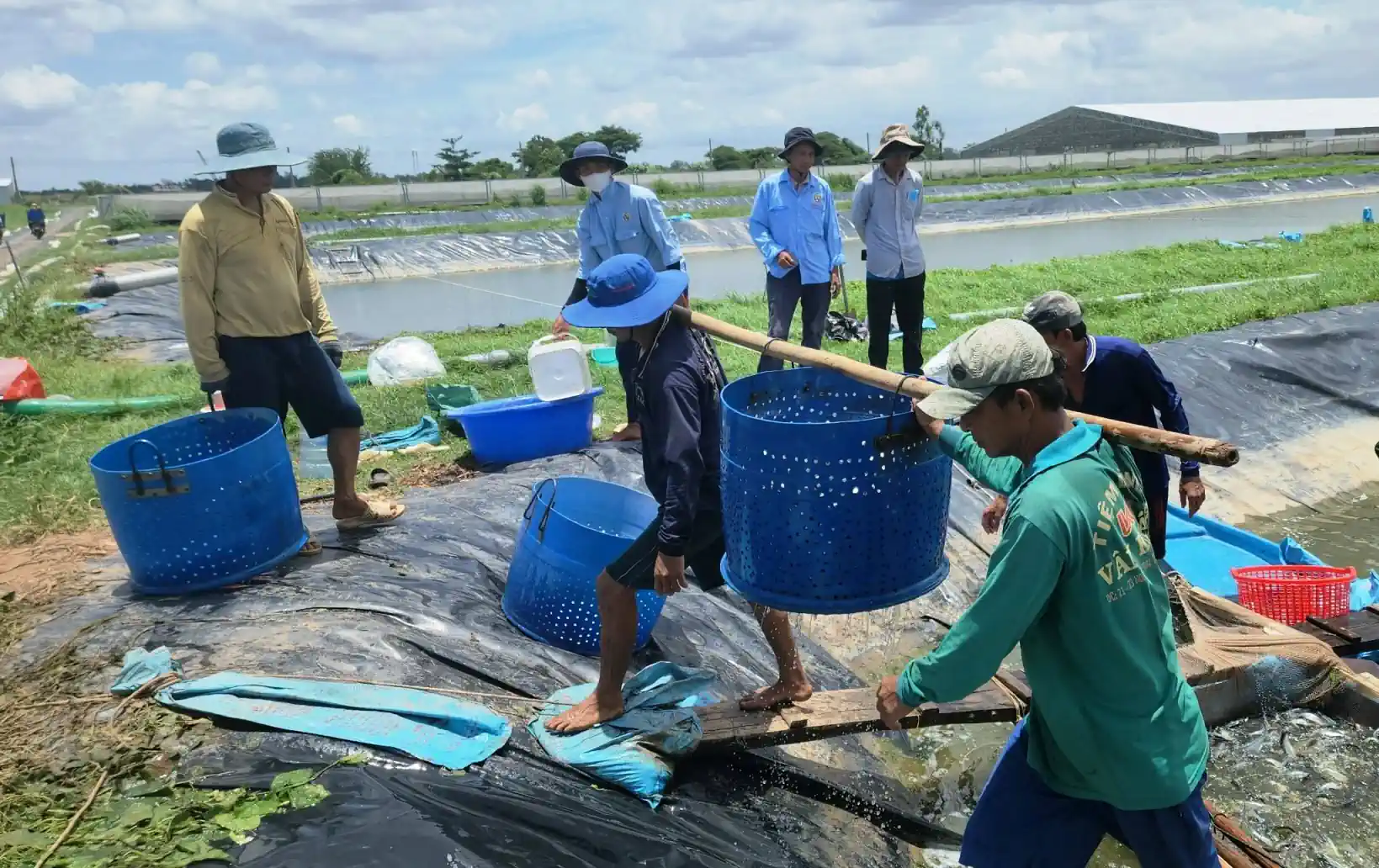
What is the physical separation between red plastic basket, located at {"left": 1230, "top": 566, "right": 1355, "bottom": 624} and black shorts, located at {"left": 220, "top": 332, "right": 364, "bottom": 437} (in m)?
4.29

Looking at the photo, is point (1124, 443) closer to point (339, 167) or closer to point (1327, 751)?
point (1327, 751)

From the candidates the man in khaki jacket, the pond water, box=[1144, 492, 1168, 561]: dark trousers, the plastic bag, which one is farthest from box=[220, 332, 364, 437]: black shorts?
the pond water

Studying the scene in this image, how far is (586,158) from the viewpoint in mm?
5578

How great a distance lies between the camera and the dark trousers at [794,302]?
6551 mm

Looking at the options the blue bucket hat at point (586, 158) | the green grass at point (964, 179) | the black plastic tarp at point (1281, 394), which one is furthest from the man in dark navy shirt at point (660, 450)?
the green grass at point (964, 179)

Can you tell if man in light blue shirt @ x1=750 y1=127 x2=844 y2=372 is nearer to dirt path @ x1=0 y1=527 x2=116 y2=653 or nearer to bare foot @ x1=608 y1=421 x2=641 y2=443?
bare foot @ x1=608 y1=421 x2=641 y2=443

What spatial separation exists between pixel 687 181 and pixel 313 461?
34.9 metres

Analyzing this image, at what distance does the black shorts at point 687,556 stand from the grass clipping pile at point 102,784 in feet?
3.08

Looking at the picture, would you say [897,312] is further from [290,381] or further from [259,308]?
[259,308]

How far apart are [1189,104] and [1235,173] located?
137 ft

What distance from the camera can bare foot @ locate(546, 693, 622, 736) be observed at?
297cm

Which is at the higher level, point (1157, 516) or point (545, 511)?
point (545, 511)

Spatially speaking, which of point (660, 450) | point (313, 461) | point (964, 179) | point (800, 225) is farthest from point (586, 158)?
point (964, 179)

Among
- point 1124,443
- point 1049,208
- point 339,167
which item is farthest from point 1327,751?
point 339,167
